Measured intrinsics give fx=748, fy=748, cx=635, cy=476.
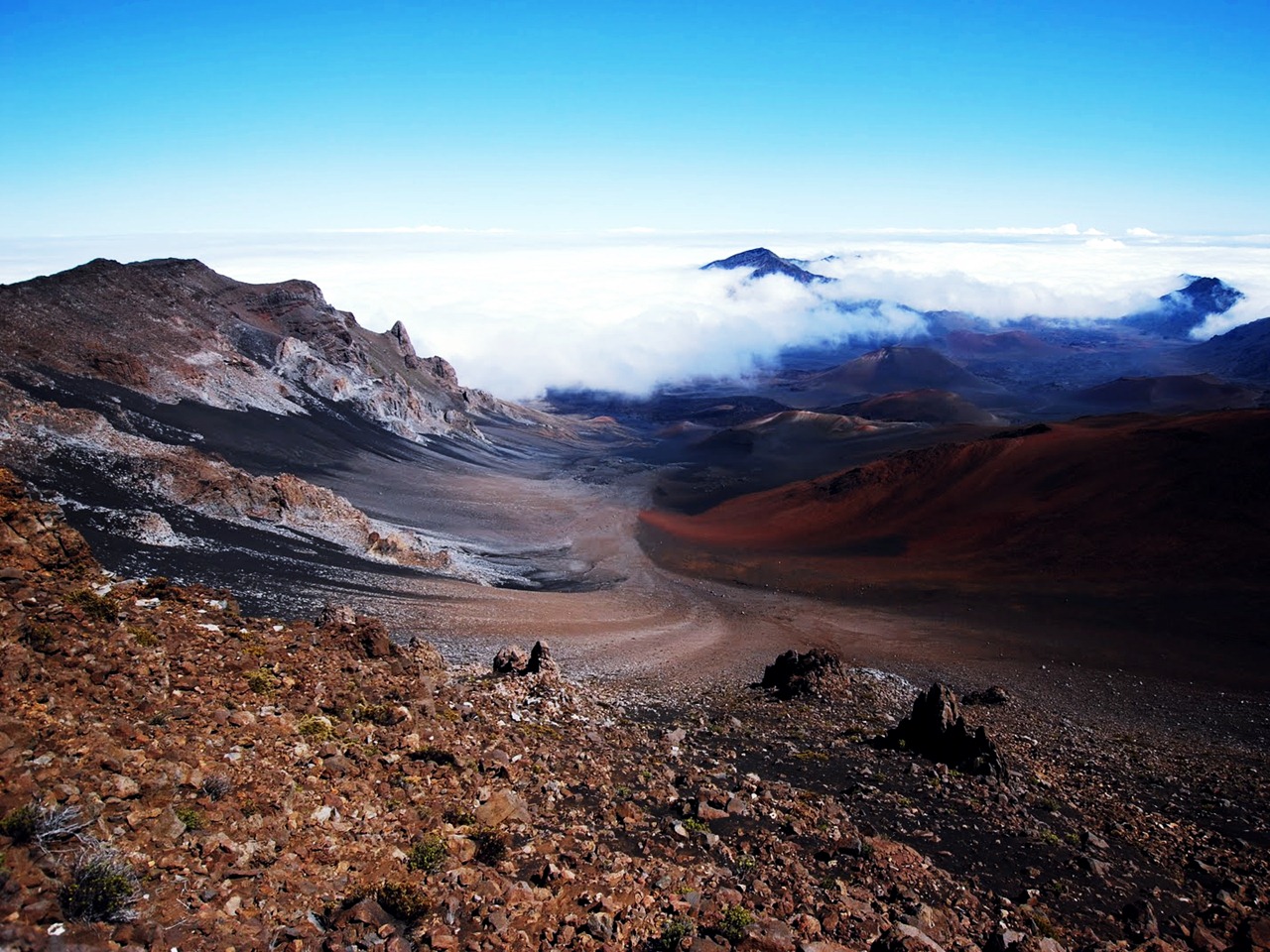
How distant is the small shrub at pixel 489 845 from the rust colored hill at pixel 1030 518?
29.7 m

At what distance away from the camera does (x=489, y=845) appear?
315 inches

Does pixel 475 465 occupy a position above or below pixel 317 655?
below

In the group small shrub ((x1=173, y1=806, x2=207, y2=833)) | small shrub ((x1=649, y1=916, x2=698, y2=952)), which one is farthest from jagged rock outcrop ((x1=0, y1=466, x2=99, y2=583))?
small shrub ((x1=649, y1=916, x2=698, y2=952))

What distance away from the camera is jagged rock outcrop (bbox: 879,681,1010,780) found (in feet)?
44.0

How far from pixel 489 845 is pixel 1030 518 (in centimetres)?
3895

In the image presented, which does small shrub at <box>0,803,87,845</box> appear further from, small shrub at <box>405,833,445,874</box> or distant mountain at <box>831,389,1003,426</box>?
distant mountain at <box>831,389,1003,426</box>

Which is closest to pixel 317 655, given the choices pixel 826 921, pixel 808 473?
pixel 826 921

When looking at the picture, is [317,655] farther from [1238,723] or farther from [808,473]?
[808,473]

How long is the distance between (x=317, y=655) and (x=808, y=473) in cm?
5768

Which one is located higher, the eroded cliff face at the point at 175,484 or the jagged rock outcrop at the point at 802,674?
the eroded cliff face at the point at 175,484

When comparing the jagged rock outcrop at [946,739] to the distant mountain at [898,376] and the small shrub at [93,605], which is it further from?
the distant mountain at [898,376]

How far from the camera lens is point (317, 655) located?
1186 cm

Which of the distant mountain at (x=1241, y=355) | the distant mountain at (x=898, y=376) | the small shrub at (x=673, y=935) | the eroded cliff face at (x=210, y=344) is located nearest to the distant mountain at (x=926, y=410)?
the distant mountain at (x=898, y=376)

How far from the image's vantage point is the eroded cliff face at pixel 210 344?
43.8 meters
